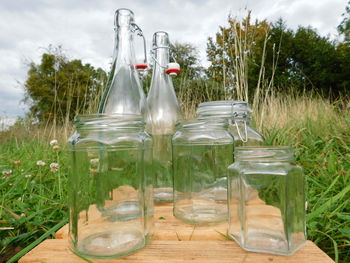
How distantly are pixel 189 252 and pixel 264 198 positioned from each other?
21cm

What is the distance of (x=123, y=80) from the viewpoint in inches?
34.0

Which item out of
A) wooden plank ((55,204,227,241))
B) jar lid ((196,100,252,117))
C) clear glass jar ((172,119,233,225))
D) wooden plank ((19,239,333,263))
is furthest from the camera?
jar lid ((196,100,252,117))

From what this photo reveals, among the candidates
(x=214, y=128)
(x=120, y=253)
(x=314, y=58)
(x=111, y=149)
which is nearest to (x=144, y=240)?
(x=120, y=253)

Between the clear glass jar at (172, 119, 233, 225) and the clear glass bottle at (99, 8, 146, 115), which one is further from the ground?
the clear glass bottle at (99, 8, 146, 115)

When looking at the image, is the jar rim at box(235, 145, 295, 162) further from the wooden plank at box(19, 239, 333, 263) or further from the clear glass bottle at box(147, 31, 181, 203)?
the clear glass bottle at box(147, 31, 181, 203)

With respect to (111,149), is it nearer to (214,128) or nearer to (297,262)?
(214,128)

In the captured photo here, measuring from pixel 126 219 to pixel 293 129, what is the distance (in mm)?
1731

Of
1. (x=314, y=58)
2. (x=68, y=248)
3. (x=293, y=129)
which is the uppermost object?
(x=314, y=58)

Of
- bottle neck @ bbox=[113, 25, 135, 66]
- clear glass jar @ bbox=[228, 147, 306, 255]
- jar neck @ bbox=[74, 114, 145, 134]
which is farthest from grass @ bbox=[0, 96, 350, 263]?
bottle neck @ bbox=[113, 25, 135, 66]

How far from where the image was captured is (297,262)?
43 centimetres

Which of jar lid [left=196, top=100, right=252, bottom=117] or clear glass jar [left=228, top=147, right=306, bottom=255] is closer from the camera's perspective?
clear glass jar [left=228, top=147, right=306, bottom=255]

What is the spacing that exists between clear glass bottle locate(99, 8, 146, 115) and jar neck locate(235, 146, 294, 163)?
451mm

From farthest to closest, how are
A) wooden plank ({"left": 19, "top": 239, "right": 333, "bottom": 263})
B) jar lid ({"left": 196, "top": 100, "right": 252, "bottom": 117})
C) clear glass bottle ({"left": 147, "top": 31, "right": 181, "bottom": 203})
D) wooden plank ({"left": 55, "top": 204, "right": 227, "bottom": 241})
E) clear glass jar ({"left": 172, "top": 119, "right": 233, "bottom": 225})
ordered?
clear glass bottle ({"left": 147, "top": 31, "right": 181, "bottom": 203}) < jar lid ({"left": 196, "top": 100, "right": 252, "bottom": 117}) < clear glass jar ({"left": 172, "top": 119, "right": 233, "bottom": 225}) < wooden plank ({"left": 55, "top": 204, "right": 227, "bottom": 241}) < wooden plank ({"left": 19, "top": 239, "right": 333, "bottom": 263})

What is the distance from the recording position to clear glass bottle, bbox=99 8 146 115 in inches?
33.2
